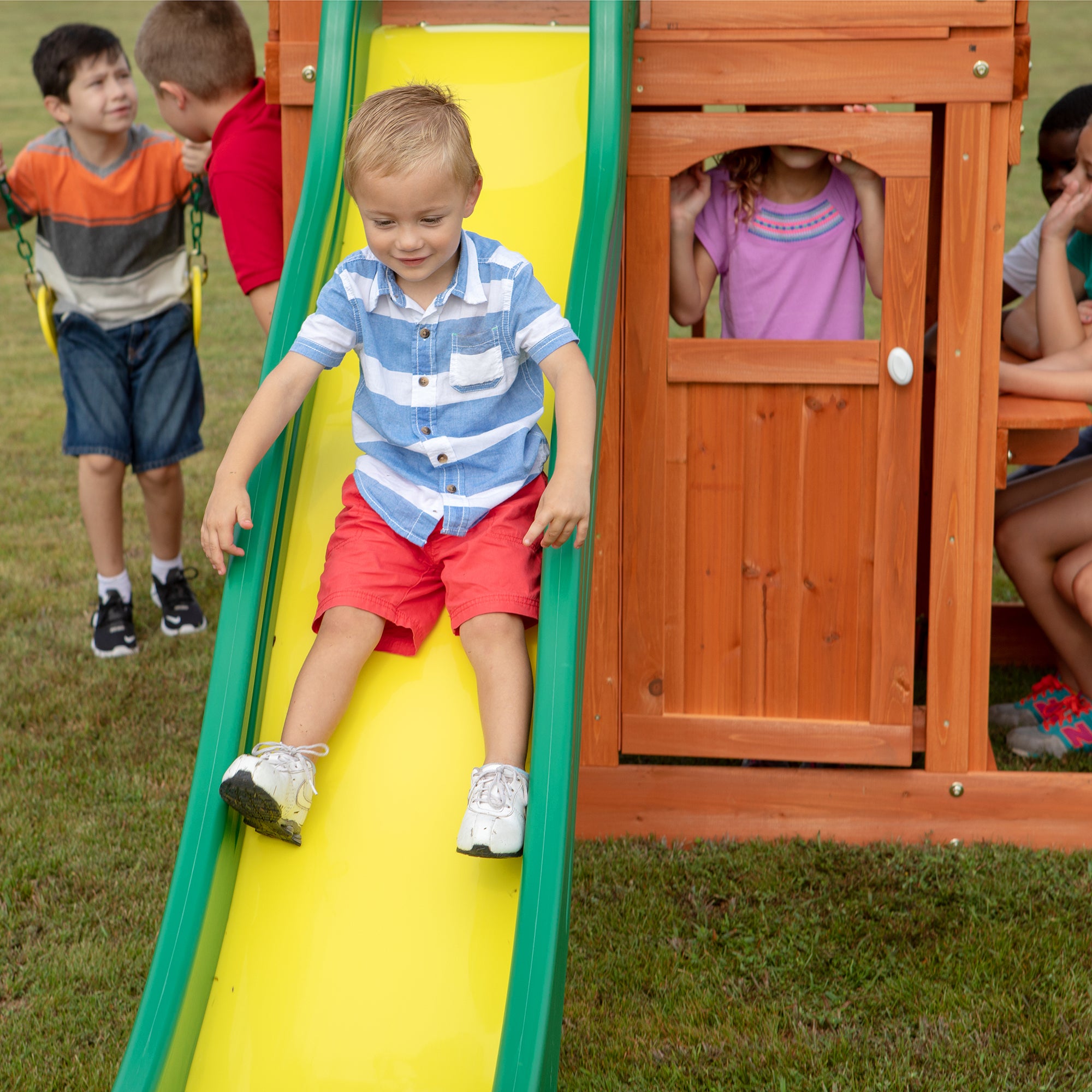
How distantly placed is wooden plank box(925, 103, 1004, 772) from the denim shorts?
2548 mm

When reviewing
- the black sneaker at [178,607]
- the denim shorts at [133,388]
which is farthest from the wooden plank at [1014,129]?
the black sneaker at [178,607]

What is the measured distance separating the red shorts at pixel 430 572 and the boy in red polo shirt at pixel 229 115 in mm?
1098

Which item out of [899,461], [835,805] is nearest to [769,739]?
[835,805]

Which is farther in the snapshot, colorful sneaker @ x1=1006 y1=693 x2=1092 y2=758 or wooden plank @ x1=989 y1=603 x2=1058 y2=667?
wooden plank @ x1=989 y1=603 x2=1058 y2=667

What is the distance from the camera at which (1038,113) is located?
663 inches

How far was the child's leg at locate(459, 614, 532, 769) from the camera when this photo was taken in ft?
8.11

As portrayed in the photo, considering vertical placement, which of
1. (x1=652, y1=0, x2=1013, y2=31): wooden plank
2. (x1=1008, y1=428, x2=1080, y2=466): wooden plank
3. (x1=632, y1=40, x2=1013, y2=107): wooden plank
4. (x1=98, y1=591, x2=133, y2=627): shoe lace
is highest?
(x1=652, y1=0, x2=1013, y2=31): wooden plank

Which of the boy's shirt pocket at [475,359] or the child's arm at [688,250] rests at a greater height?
the child's arm at [688,250]

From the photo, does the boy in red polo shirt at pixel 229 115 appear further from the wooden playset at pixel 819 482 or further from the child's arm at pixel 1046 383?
the child's arm at pixel 1046 383

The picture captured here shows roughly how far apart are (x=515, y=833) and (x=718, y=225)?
1729 millimetres

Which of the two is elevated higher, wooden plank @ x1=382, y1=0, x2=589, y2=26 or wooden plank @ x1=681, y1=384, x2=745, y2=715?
wooden plank @ x1=382, y1=0, x2=589, y2=26

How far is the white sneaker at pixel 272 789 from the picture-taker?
238 cm

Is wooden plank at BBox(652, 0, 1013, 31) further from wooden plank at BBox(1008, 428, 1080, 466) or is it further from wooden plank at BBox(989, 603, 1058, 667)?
wooden plank at BBox(989, 603, 1058, 667)

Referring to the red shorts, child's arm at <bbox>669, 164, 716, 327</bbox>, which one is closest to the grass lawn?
the red shorts
